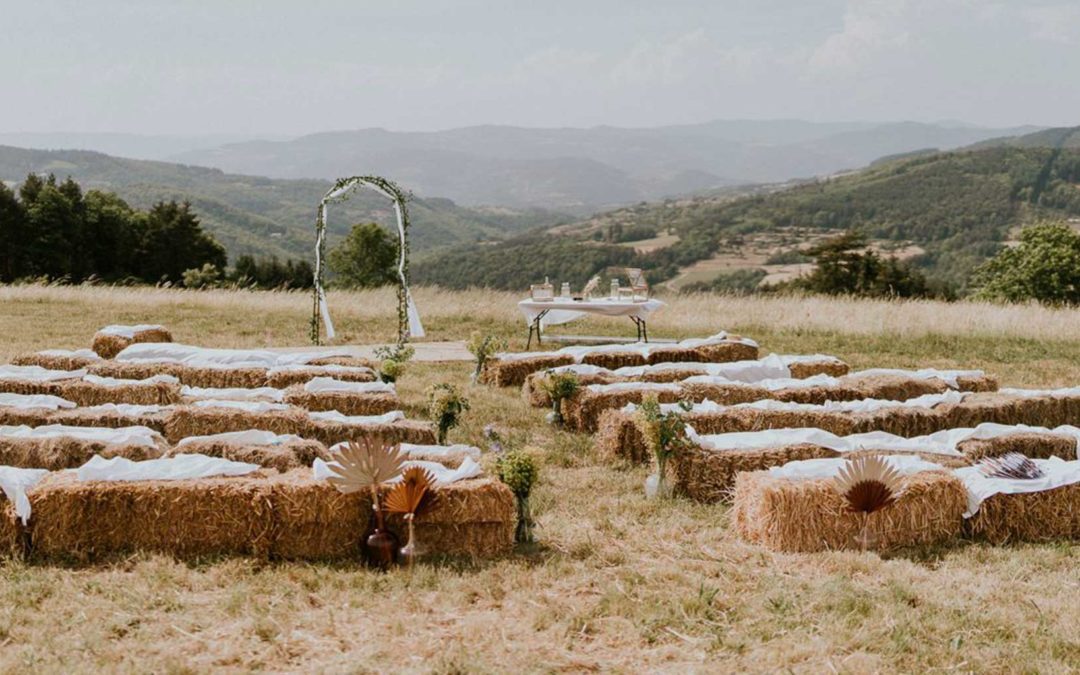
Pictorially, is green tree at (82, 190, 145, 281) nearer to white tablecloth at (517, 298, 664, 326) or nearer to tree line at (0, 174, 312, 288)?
tree line at (0, 174, 312, 288)

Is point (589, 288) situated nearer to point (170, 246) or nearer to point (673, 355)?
point (673, 355)

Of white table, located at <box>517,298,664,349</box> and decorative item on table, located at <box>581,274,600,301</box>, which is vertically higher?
decorative item on table, located at <box>581,274,600,301</box>

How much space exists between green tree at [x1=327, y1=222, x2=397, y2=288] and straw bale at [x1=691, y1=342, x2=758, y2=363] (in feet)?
161

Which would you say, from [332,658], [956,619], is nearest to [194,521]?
[332,658]

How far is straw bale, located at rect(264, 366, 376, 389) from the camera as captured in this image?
1049cm

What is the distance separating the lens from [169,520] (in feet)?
17.8

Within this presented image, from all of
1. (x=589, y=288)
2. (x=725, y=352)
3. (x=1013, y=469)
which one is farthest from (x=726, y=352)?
(x=1013, y=469)

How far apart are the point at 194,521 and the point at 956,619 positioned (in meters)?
3.96

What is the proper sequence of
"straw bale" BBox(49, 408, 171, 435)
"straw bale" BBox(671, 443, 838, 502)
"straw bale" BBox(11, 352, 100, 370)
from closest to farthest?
"straw bale" BBox(671, 443, 838, 502), "straw bale" BBox(49, 408, 171, 435), "straw bale" BBox(11, 352, 100, 370)

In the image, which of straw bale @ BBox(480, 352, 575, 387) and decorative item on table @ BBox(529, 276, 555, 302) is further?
decorative item on table @ BBox(529, 276, 555, 302)

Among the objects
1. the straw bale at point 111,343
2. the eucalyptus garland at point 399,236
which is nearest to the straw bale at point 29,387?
the straw bale at point 111,343

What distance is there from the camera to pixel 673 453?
698 cm

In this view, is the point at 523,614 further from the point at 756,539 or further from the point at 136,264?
the point at 136,264

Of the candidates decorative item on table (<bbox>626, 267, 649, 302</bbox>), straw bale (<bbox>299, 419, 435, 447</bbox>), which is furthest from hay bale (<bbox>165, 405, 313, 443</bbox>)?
decorative item on table (<bbox>626, 267, 649, 302</bbox>)
